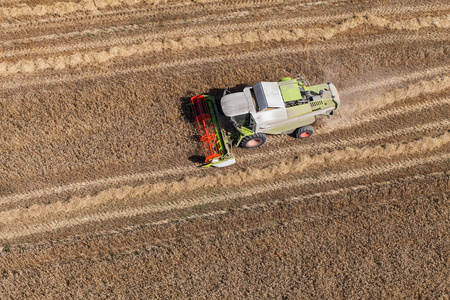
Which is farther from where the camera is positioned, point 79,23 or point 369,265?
point 79,23

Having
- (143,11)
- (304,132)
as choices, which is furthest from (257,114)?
(143,11)

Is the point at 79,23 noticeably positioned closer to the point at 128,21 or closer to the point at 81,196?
the point at 128,21

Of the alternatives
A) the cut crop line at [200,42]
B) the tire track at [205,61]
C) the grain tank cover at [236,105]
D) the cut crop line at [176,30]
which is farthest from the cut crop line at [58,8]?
the grain tank cover at [236,105]

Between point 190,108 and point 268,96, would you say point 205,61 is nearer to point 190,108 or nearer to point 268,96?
point 190,108

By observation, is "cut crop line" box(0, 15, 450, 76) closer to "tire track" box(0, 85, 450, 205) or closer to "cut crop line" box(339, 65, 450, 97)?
"cut crop line" box(339, 65, 450, 97)

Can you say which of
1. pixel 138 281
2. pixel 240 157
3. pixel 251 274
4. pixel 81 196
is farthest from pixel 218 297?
pixel 81 196
